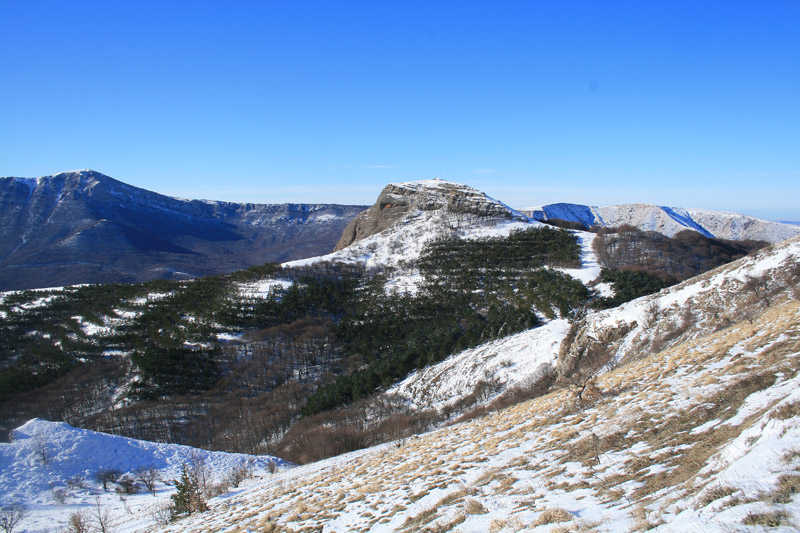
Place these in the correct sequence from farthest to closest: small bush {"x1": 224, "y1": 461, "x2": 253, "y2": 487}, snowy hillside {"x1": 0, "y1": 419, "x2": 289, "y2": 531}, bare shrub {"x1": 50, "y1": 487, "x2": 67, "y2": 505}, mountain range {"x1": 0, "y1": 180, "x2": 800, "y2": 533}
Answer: small bush {"x1": 224, "y1": 461, "x2": 253, "y2": 487}
bare shrub {"x1": 50, "y1": 487, "x2": 67, "y2": 505}
snowy hillside {"x1": 0, "y1": 419, "x2": 289, "y2": 531}
mountain range {"x1": 0, "y1": 180, "x2": 800, "y2": 533}

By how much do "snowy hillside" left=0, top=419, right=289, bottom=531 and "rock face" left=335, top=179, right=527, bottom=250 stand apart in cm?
9000

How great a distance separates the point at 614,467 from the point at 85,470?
37212 mm

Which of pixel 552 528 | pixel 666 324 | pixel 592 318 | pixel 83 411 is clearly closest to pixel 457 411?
pixel 592 318

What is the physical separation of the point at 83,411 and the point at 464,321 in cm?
6151

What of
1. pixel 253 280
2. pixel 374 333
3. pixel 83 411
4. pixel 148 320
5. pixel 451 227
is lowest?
pixel 83 411

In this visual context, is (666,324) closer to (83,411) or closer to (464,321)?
(464,321)

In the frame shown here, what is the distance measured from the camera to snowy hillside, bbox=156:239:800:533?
5828mm

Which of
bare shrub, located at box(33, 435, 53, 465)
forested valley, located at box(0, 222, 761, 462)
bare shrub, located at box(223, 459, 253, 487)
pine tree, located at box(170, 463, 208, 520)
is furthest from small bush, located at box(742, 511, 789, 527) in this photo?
bare shrub, located at box(33, 435, 53, 465)

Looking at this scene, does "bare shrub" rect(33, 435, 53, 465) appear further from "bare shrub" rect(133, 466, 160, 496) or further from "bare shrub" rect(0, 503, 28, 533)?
"bare shrub" rect(133, 466, 160, 496)

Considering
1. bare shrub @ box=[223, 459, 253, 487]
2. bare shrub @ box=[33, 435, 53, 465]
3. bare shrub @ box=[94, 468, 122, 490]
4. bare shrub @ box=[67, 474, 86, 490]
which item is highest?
bare shrub @ box=[33, 435, 53, 465]

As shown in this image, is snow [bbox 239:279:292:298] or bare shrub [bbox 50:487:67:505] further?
snow [bbox 239:279:292:298]

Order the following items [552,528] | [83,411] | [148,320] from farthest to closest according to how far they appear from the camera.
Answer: [148,320]
[83,411]
[552,528]

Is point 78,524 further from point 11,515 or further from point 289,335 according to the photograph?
point 289,335

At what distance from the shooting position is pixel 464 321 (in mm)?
73438
